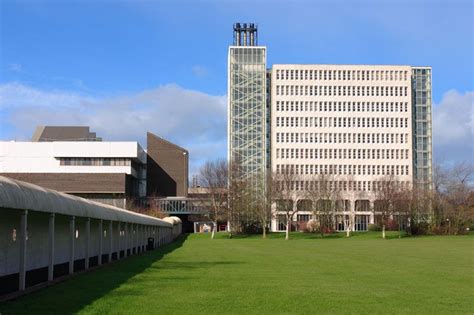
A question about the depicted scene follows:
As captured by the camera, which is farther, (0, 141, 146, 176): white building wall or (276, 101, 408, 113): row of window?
(276, 101, 408, 113): row of window

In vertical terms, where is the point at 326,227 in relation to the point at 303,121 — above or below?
below

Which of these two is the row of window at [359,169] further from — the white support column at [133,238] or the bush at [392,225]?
the white support column at [133,238]

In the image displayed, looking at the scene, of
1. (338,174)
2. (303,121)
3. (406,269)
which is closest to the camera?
(406,269)

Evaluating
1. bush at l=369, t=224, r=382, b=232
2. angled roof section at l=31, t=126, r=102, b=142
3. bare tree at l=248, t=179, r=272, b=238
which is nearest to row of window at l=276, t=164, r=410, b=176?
bush at l=369, t=224, r=382, b=232

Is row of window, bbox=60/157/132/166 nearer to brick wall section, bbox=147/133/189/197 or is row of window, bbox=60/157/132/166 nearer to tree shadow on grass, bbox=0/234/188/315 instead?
brick wall section, bbox=147/133/189/197

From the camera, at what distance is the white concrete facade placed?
543ft

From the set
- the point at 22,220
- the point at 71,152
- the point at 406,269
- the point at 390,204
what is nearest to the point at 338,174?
the point at 390,204

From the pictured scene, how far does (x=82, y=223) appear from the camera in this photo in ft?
100

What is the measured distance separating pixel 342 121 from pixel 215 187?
218ft

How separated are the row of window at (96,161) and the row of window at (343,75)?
53392 mm

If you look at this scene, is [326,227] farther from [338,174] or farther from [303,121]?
[303,121]

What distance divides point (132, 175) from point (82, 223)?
346 ft

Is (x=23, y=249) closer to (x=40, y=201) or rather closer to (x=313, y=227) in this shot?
(x=40, y=201)

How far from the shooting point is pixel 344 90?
167625 millimetres
